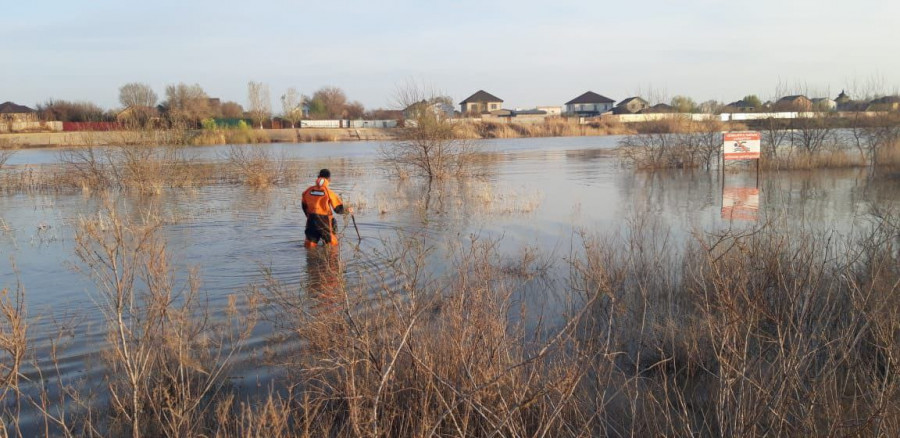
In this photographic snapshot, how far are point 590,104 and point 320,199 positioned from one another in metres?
111

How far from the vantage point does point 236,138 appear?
174ft

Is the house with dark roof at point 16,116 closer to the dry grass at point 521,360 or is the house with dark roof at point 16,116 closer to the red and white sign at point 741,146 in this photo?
the red and white sign at point 741,146

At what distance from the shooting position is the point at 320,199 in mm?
11219

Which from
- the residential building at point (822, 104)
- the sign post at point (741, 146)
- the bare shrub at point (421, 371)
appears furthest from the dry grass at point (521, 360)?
the residential building at point (822, 104)

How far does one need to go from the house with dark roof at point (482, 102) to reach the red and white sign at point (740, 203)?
9154 cm

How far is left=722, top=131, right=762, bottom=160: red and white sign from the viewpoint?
2191cm

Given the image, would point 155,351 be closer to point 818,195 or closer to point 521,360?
point 521,360

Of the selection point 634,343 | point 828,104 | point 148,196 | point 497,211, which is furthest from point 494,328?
point 828,104

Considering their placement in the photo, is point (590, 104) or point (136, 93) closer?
point (136, 93)

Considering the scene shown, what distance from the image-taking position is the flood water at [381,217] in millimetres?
9328

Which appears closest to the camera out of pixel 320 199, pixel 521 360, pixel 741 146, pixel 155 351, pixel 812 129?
pixel 521 360

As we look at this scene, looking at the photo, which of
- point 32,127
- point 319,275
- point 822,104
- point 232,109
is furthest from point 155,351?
point 232,109

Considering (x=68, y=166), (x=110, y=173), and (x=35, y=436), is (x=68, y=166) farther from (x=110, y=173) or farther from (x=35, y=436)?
(x=35, y=436)

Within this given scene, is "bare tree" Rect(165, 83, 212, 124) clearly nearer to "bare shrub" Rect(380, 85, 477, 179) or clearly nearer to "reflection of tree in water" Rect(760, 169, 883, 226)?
"bare shrub" Rect(380, 85, 477, 179)
